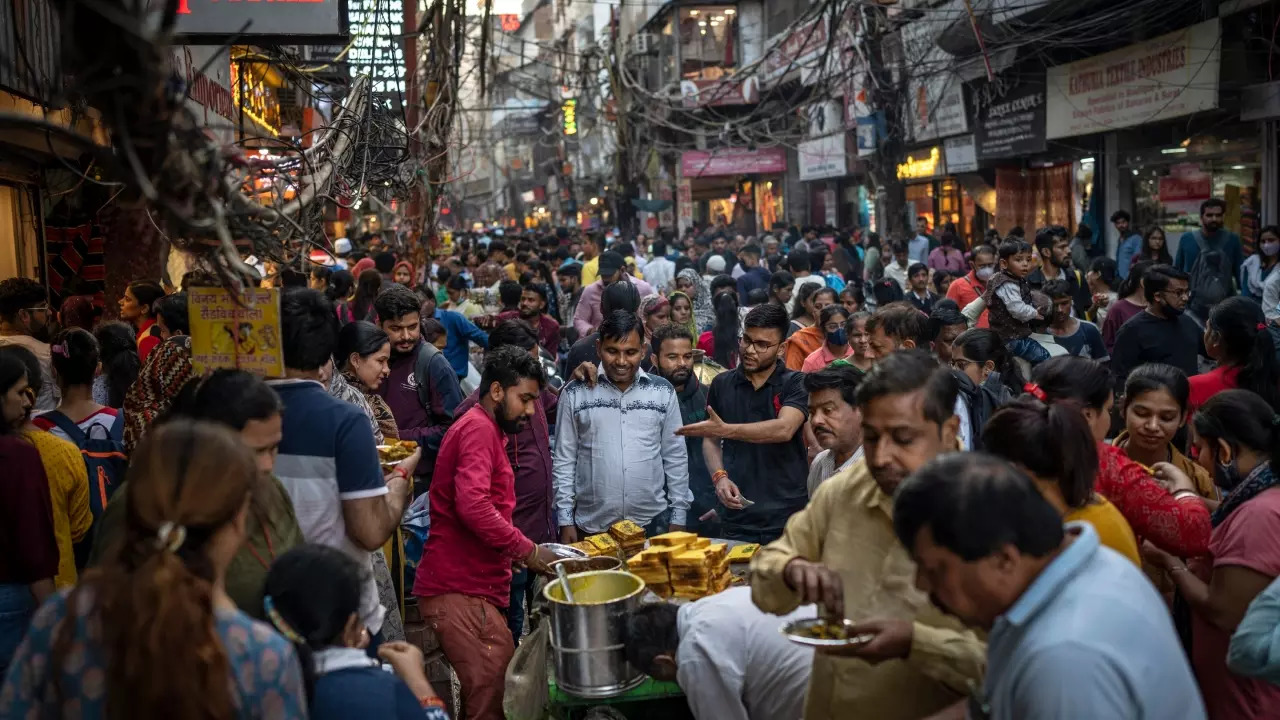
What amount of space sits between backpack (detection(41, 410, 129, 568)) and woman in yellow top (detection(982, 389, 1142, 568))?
4.03 meters

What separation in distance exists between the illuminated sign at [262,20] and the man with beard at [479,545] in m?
2.57

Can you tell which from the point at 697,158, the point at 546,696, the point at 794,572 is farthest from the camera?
the point at 697,158

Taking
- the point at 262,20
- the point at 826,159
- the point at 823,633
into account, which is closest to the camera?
the point at 823,633

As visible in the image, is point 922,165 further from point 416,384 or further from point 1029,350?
point 416,384

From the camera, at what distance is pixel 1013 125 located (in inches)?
716

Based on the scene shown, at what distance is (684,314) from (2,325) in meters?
5.08

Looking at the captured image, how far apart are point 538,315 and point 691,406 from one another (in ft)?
11.7

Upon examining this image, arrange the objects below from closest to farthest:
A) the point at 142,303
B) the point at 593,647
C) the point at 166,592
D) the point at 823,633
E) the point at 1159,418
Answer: the point at 166,592, the point at 823,633, the point at 593,647, the point at 1159,418, the point at 142,303

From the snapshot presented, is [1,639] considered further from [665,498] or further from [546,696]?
[665,498]

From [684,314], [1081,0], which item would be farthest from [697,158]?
[684,314]

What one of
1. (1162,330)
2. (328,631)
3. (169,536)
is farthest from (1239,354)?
(169,536)

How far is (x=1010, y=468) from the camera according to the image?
2189mm

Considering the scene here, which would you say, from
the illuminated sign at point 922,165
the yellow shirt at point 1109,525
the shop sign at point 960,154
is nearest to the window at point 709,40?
the illuminated sign at point 922,165

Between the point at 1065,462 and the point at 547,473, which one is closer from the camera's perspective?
the point at 1065,462
